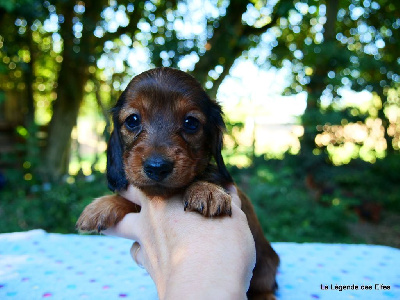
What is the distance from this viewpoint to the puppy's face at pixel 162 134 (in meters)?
1.77

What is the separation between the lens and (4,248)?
9.71 ft

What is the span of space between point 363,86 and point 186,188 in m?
6.03

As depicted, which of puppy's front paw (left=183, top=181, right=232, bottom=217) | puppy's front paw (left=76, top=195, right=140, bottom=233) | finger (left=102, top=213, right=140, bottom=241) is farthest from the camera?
puppy's front paw (left=76, top=195, right=140, bottom=233)

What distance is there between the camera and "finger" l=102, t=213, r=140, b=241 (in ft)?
6.52

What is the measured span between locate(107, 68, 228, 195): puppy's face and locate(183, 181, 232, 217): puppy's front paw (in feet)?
0.27

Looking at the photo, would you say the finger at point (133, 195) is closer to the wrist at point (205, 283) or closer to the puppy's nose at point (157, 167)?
the puppy's nose at point (157, 167)

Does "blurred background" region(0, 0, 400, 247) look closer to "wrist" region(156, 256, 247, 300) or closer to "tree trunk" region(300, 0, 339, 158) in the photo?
Result: "tree trunk" region(300, 0, 339, 158)

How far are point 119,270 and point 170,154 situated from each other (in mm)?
1308

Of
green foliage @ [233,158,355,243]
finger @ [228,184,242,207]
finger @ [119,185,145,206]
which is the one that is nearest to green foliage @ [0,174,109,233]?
green foliage @ [233,158,355,243]

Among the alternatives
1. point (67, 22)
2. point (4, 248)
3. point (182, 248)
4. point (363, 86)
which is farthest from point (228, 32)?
point (182, 248)

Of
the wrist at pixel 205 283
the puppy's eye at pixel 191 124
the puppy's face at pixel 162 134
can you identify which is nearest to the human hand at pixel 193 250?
the wrist at pixel 205 283

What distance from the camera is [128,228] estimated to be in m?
2.05

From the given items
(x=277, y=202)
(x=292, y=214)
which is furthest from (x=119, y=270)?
(x=292, y=214)

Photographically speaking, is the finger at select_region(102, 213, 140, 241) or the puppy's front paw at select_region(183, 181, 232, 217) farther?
the finger at select_region(102, 213, 140, 241)
